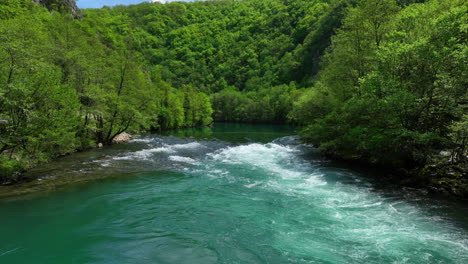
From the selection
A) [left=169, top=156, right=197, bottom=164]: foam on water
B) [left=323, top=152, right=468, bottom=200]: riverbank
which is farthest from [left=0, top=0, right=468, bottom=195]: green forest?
[left=169, top=156, right=197, bottom=164]: foam on water

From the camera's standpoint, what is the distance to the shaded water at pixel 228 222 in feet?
23.0

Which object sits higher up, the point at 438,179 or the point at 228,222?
the point at 438,179

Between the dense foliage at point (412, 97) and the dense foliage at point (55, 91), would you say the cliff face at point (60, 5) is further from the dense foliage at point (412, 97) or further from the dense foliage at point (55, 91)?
the dense foliage at point (412, 97)

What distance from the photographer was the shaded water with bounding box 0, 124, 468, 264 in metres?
7.01

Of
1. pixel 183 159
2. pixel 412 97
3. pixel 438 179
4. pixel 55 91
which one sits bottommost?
pixel 183 159

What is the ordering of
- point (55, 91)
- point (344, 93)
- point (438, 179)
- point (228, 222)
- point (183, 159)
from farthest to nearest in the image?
point (344, 93) < point (183, 159) < point (55, 91) < point (438, 179) < point (228, 222)

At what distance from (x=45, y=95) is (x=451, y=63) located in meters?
20.1

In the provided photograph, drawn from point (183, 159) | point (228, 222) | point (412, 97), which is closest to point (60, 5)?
point (183, 159)

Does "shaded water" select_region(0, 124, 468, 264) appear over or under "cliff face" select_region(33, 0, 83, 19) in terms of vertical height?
under

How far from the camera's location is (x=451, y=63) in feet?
39.0

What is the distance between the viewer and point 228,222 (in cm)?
912

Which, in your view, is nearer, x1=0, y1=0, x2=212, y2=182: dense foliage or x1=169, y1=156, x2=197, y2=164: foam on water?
x1=0, y1=0, x2=212, y2=182: dense foliage

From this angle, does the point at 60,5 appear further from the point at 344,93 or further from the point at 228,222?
the point at 228,222

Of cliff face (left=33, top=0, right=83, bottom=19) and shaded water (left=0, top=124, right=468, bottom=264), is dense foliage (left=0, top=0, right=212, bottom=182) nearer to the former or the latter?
shaded water (left=0, top=124, right=468, bottom=264)
